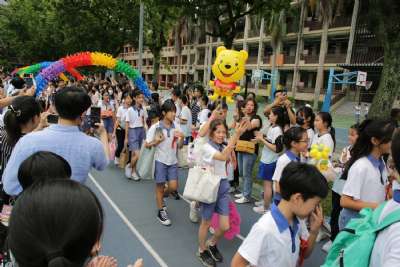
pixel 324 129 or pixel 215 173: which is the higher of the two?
pixel 324 129

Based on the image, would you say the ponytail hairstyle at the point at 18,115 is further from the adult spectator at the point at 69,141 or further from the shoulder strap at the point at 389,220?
the shoulder strap at the point at 389,220

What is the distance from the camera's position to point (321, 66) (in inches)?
1127

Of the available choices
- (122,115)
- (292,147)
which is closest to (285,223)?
(292,147)

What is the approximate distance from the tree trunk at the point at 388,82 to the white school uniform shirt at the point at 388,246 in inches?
285

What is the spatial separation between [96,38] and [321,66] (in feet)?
59.2

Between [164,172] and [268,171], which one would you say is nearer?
[164,172]

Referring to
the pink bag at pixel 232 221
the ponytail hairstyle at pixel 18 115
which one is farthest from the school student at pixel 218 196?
the ponytail hairstyle at pixel 18 115

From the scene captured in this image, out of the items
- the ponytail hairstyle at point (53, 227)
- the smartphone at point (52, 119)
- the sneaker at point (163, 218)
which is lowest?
the sneaker at point (163, 218)

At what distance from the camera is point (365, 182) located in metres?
2.76

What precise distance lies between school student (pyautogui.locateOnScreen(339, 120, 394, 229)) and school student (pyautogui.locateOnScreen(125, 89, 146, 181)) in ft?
16.3

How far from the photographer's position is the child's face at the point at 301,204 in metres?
2.10

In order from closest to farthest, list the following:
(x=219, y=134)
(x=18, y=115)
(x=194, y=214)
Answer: (x=18, y=115) < (x=219, y=134) < (x=194, y=214)

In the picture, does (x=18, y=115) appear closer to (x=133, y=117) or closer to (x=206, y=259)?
(x=206, y=259)

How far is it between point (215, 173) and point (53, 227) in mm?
3080
